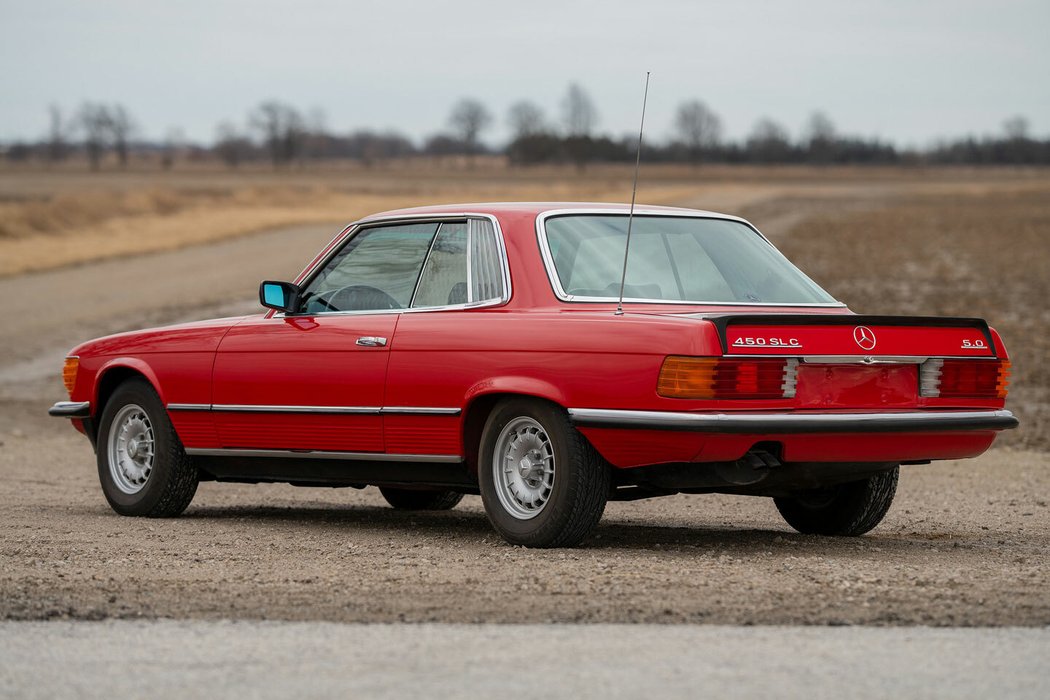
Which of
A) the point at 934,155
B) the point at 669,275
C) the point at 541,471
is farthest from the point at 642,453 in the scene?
the point at 934,155

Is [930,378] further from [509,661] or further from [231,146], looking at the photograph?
[231,146]

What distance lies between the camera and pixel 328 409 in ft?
25.5

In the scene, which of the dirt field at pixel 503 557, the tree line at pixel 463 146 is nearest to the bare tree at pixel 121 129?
the tree line at pixel 463 146

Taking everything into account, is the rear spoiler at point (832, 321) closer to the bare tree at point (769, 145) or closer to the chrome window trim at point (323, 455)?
the chrome window trim at point (323, 455)

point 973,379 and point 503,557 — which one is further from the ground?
point 973,379

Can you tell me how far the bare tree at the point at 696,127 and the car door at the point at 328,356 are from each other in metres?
152

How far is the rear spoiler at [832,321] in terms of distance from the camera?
6.44 metres

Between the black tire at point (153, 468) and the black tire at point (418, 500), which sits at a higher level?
the black tire at point (153, 468)

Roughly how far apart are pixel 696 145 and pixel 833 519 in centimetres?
15591

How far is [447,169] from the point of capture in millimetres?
161875

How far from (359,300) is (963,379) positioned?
272 centimetres

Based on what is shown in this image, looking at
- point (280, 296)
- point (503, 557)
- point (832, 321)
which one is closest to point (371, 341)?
point (280, 296)

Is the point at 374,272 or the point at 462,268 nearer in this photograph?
the point at 462,268

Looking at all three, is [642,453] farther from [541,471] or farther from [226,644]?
[226,644]
